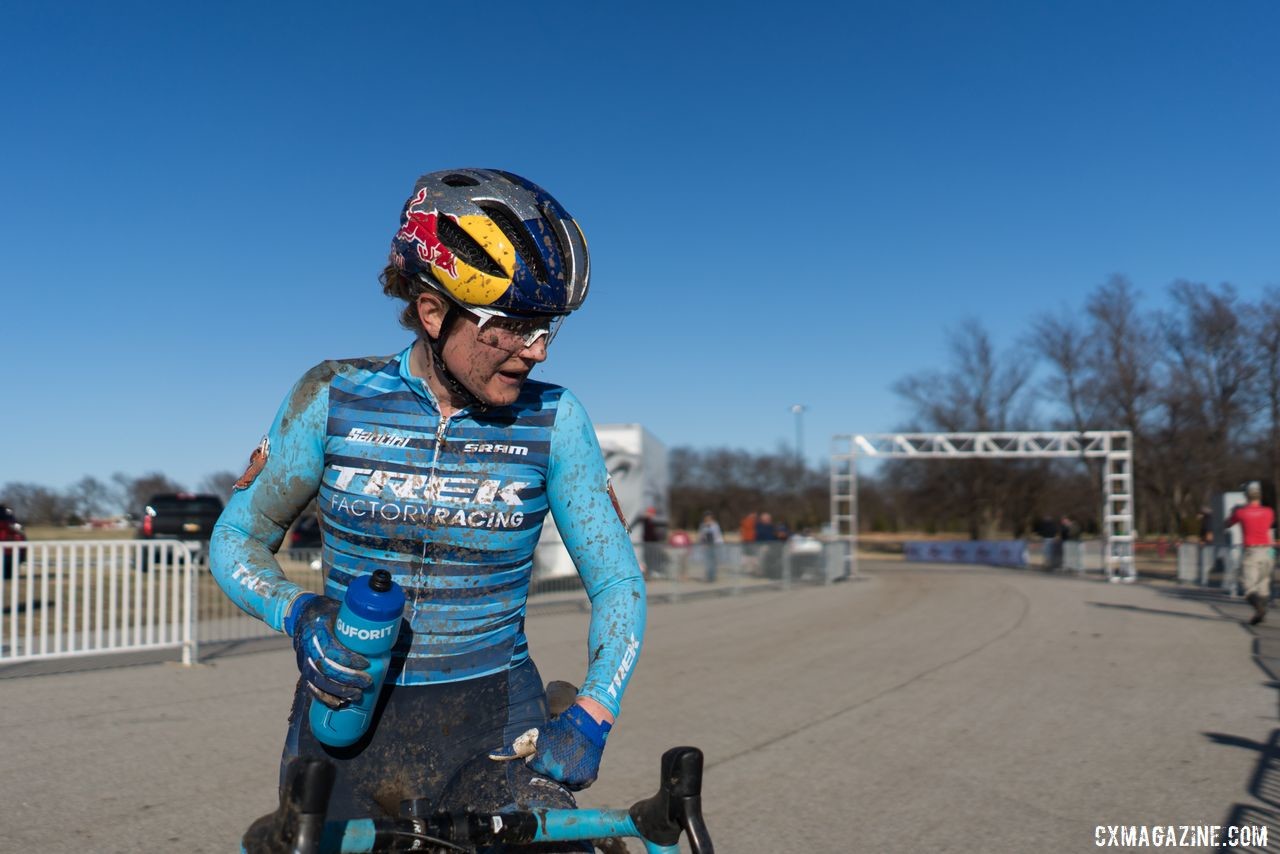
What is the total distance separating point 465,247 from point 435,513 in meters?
0.57

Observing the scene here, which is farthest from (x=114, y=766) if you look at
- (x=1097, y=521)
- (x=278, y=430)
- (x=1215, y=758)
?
(x=1097, y=521)

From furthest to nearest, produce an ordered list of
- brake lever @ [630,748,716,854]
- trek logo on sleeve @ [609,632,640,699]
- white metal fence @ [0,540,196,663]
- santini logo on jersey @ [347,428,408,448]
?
white metal fence @ [0,540,196,663] < santini logo on jersey @ [347,428,408,448] < trek logo on sleeve @ [609,632,640,699] < brake lever @ [630,748,716,854]

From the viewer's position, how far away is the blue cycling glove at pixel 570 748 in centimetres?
212

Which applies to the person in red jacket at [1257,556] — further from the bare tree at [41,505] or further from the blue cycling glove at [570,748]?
the bare tree at [41,505]

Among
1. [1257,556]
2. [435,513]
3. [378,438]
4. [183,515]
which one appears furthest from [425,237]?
[183,515]

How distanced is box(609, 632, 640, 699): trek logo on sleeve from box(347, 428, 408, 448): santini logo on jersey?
0.65 meters

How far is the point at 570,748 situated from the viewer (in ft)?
7.00

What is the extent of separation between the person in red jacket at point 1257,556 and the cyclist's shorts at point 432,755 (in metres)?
17.8

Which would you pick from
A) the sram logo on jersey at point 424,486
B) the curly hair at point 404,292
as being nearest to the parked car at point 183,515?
the curly hair at point 404,292

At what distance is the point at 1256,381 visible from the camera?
1928 inches

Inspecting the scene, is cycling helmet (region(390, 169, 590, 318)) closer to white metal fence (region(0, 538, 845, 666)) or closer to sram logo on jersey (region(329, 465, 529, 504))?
sram logo on jersey (region(329, 465, 529, 504))

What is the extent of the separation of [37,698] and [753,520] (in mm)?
23954

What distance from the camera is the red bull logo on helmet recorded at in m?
2.35

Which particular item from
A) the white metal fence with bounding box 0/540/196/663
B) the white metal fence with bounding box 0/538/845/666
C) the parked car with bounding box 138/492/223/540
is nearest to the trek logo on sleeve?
the white metal fence with bounding box 0/538/845/666
